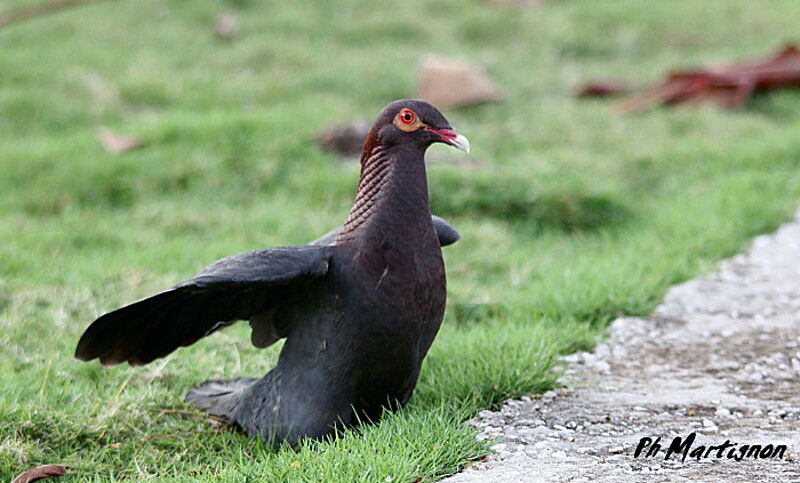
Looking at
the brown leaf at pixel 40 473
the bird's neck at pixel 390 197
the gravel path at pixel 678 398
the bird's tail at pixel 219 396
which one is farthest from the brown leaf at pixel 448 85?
the brown leaf at pixel 40 473

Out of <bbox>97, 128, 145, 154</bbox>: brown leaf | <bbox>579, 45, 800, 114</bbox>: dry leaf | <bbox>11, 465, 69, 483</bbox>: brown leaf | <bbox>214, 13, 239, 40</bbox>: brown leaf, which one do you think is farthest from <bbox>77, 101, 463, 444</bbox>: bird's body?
<bbox>214, 13, 239, 40</bbox>: brown leaf

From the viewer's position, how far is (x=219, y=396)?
4148 millimetres

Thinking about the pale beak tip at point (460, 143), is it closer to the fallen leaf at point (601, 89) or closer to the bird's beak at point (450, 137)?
the bird's beak at point (450, 137)

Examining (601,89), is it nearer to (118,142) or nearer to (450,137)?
(118,142)

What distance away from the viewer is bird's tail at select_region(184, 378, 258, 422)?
407cm

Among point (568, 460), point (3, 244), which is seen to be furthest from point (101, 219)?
point (568, 460)

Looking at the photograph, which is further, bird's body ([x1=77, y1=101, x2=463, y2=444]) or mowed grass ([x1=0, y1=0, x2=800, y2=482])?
mowed grass ([x1=0, y1=0, x2=800, y2=482])

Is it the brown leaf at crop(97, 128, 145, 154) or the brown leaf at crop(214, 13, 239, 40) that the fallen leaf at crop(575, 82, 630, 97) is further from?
the brown leaf at crop(97, 128, 145, 154)

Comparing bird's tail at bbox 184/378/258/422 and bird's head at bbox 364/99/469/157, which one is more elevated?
bird's head at bbox 364/99/469/157

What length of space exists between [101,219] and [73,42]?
3.41 meters

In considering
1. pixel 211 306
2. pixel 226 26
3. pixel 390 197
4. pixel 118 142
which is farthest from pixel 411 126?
pixel 226 26

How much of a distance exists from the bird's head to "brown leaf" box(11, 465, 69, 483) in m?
1.54

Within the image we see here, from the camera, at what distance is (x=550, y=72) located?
10.1 metres

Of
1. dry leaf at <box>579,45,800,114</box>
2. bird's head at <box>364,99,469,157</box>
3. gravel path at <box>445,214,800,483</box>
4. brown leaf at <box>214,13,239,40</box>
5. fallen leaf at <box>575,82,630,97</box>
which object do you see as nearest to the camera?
gravel path at <box>445,214,800,483</box>
